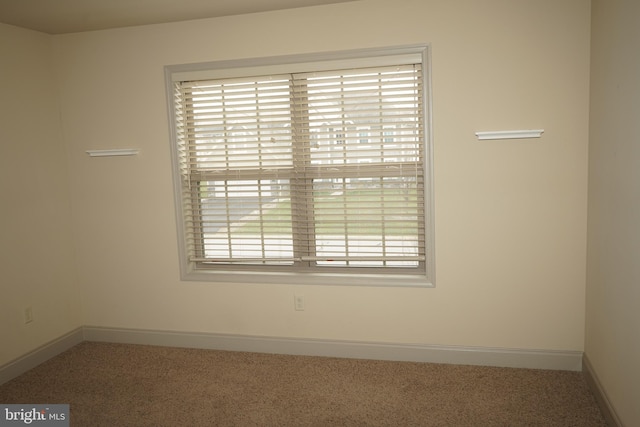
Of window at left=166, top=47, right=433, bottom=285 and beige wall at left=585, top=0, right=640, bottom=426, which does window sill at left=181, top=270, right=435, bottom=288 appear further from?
beige wall at left=585, top=0, right=640, bottom=426

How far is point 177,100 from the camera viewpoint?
3508mm

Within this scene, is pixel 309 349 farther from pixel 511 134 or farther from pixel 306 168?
pixel 511 134

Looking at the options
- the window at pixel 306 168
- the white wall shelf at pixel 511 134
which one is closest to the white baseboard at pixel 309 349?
the window at pixel 306 168

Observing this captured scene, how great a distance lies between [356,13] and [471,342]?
239 centimetres

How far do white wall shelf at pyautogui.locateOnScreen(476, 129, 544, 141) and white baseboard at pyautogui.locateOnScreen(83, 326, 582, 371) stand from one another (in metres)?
1.43

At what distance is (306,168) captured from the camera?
3375mm

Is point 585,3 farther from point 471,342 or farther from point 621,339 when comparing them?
point 471,342

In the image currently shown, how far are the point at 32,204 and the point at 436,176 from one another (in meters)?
2.97

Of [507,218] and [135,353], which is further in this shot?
[135,353]

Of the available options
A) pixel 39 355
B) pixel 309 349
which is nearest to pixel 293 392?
pixel 309 349

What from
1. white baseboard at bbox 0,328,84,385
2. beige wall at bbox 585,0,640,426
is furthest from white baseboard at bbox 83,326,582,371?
beige wall at bbox 585,0,640,426

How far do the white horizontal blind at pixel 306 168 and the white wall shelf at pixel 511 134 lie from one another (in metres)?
0.42

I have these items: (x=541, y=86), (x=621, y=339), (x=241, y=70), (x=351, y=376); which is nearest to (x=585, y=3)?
(x=541, y=86)

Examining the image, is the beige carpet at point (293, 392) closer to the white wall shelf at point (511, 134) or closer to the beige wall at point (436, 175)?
the beige wall at point (436, 175)
